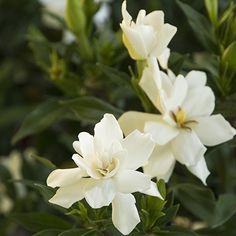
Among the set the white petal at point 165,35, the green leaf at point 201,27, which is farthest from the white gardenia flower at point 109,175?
the green leaf at point 201,27

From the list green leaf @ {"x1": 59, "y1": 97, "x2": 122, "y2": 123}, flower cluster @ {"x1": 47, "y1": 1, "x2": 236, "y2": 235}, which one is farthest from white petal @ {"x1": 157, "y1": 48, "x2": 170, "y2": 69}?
green leaf @ {"x1": 59, "y1": 97, "x2": 122, "y2": 123}

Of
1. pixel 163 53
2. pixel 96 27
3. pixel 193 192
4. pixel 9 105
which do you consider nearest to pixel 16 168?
pixel 9 105

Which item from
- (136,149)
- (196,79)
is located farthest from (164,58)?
(136,149)

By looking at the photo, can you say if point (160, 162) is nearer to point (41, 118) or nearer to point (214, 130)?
point (214, 130)

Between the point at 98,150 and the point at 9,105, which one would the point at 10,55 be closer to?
the point at 9,105

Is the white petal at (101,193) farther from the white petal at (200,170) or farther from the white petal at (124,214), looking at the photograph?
the white petal at (200,170)

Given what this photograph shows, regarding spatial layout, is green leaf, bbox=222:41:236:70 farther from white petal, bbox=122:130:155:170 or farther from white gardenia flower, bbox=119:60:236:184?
white petal, bbox=122:130:155:170

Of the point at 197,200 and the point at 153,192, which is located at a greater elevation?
the point at 153,192

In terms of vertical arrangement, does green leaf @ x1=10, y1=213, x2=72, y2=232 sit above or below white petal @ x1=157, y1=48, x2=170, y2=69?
below
